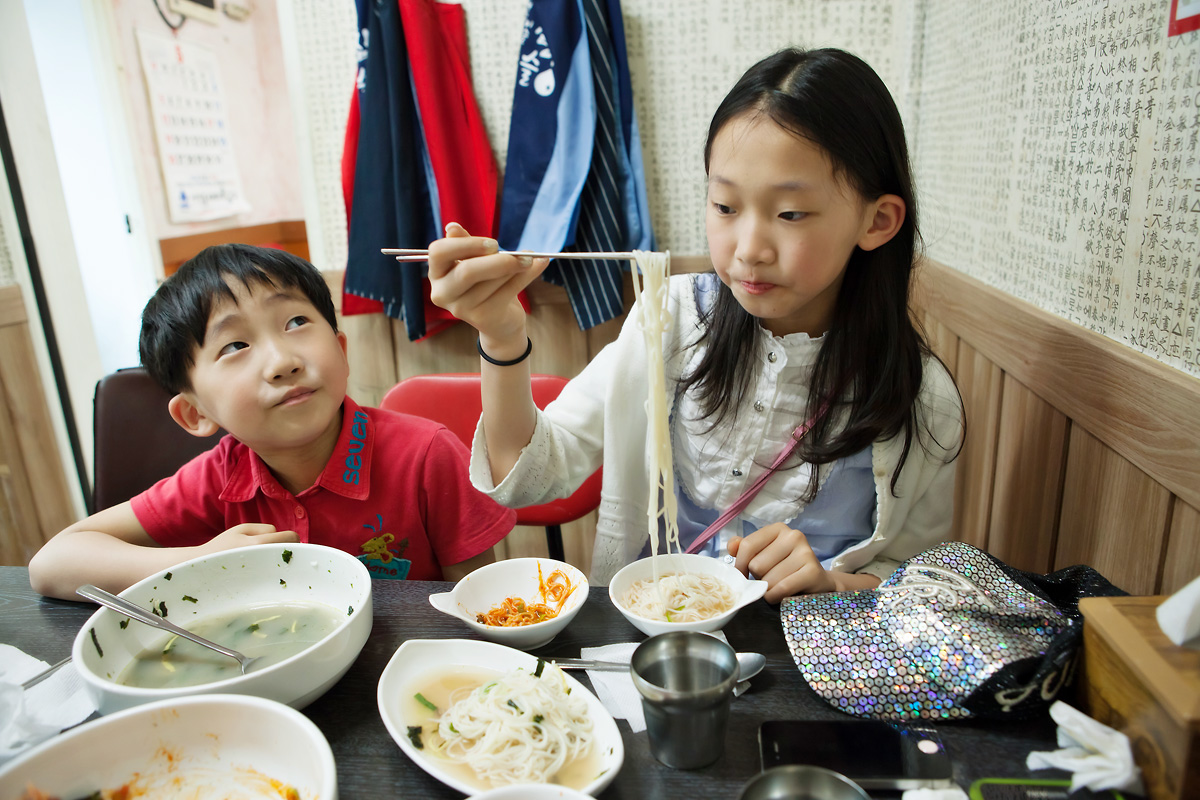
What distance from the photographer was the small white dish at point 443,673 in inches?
32.1

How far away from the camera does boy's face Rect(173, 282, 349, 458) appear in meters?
1.42

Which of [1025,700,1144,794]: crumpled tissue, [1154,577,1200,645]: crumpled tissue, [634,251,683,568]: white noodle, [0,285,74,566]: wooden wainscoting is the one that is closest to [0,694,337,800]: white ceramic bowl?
[634,251,683,568]: white noodle

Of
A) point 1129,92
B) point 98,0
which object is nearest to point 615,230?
point 1129,92

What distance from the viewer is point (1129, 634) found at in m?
0.80

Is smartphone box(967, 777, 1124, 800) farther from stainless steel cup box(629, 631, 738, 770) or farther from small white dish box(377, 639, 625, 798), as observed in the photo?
small white dish box(377, 639, 625, 798)

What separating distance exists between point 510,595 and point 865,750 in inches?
24.3

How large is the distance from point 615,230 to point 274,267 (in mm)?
1477

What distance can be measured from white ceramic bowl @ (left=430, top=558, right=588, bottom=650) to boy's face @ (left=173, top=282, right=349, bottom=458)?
504mm

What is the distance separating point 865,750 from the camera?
842mm

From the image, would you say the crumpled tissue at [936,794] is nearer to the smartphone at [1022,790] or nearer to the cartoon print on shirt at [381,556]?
the smartphone at [1022,790]

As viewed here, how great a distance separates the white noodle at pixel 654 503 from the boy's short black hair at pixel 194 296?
77cm

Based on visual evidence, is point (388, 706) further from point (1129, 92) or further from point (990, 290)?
point (990, 290)

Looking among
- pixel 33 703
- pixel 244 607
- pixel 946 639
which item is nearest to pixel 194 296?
pixel 244 607

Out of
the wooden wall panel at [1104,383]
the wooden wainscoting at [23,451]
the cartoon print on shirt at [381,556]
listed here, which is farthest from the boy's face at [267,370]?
the wooden wainscoting at [23,451]
